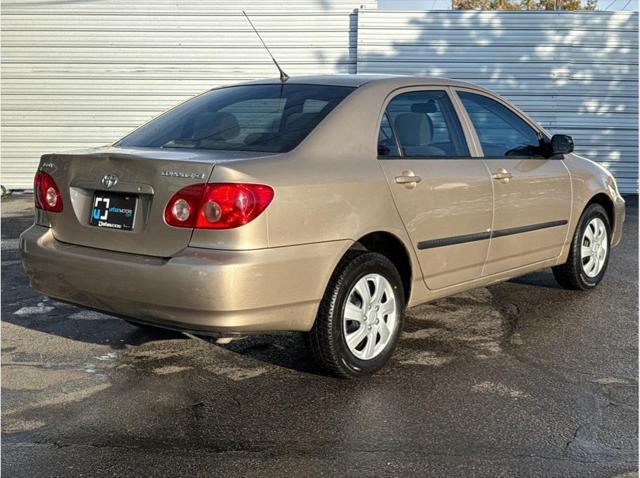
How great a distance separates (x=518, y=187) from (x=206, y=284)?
258 centimetres

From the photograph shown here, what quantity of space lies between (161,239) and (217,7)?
36.3ft

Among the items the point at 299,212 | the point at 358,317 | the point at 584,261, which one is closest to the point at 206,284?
the point at 299,212

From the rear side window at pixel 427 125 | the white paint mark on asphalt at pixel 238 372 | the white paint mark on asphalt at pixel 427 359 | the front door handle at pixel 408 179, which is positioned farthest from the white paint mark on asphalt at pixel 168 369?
the rear side window at pixel 427 125

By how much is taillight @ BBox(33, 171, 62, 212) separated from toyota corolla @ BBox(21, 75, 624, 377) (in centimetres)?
1

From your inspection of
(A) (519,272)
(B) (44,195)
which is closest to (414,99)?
(A) (519,272)

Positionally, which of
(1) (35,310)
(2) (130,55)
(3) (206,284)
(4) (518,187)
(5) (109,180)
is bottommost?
(1) (35,310)

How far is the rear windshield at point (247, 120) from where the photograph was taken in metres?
3.93

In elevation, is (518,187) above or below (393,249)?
above

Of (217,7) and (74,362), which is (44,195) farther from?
(217,7)

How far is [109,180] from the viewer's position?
366cm

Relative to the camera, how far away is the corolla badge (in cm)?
364

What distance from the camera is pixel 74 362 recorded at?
14.3 ft

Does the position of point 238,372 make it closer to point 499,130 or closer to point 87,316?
point 87,316

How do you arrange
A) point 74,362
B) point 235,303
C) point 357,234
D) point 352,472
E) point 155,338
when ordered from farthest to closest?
point 155,338
point 74,362
point 357,234
point 235,303
point 352,472
